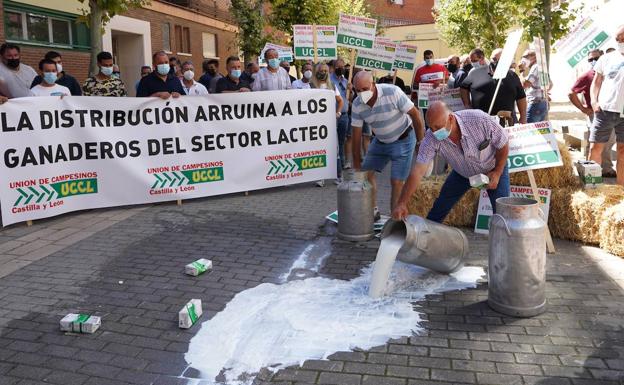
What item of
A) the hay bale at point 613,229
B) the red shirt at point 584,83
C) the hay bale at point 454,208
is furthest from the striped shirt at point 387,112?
the red shirt at point 584,83

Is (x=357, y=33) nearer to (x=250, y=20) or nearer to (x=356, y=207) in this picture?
(x=356, y=207)

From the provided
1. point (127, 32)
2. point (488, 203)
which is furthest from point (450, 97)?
point (127, 32)

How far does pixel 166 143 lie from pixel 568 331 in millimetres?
5818

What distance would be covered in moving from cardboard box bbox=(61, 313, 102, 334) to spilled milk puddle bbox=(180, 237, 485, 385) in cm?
75

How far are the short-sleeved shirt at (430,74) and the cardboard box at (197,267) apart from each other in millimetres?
7986

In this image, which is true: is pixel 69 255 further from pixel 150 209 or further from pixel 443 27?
pixel 443 27

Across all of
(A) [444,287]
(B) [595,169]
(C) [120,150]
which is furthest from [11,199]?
(B) [595,169]

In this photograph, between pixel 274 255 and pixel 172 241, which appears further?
pixel 172 241

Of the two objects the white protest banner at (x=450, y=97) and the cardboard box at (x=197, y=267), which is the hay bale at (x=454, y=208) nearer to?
the cardboard box at (x=197, y=267)

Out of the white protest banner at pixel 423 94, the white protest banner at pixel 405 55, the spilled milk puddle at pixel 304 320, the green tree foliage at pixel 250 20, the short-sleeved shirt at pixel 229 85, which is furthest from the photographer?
the green tree foliage at pixel 250 20

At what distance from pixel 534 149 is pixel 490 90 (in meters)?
2.63

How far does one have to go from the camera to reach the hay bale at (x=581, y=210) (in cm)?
587

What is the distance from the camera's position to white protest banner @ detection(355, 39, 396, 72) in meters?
10.2

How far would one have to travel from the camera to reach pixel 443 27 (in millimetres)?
37281
